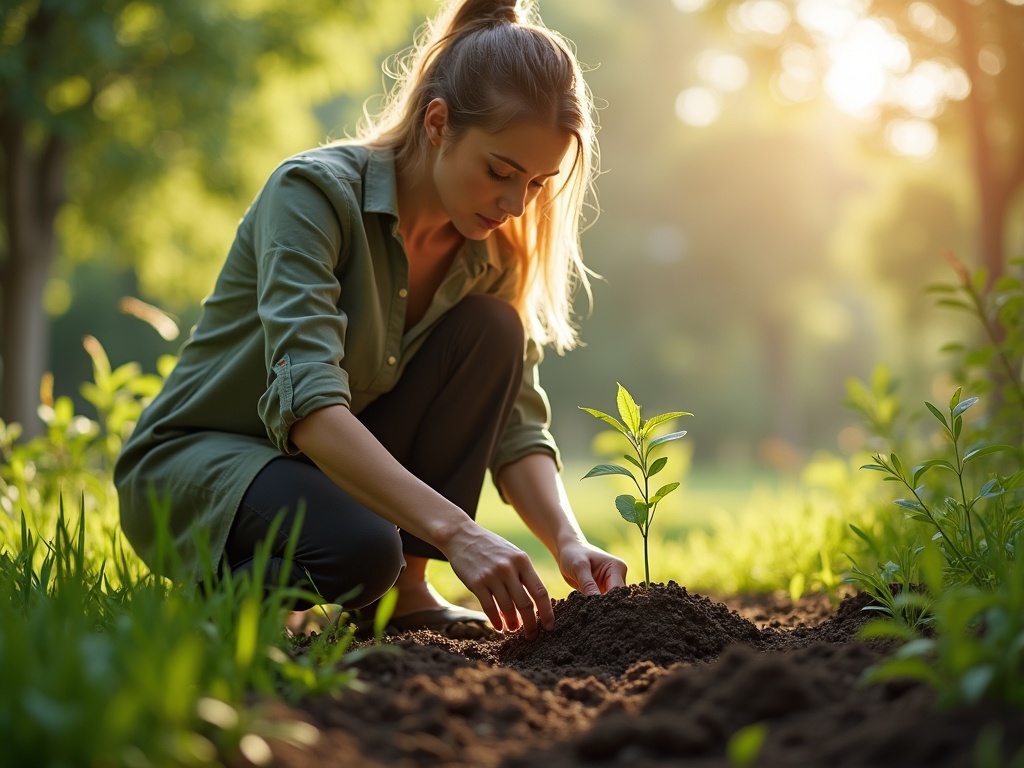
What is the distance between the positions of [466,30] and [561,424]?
104 ft

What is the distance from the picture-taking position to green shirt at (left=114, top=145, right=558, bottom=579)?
2.12 m

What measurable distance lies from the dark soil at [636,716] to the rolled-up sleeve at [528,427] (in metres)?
0.94

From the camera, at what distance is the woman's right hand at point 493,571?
1.80 metres

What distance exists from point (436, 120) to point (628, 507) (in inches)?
42.3

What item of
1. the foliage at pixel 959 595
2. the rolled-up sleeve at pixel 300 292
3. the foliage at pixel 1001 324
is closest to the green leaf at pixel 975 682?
the foliage at pixel 959 595

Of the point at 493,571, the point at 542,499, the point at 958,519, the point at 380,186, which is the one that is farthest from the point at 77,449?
the point at 958,519

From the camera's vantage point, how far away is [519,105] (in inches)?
89.3

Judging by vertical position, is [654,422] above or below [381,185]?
below

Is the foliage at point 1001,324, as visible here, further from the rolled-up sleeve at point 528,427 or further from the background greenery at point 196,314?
the rolled-up sleeve at point 528,427

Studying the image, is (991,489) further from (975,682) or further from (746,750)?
(746,750)

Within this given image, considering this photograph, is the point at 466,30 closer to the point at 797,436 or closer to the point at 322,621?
the point at 322,621

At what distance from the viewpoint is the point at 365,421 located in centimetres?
258

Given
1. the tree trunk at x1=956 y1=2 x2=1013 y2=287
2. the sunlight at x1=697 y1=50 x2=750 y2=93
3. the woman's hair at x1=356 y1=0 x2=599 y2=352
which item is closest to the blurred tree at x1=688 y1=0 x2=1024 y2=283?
the tree trunk at x1=956 y1=2 x2=1013 y2=287

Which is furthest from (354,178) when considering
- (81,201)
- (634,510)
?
(81,201)
